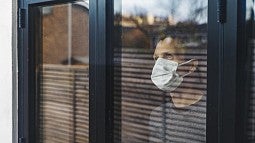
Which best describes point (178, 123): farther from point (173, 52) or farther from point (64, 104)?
point (64, 104)

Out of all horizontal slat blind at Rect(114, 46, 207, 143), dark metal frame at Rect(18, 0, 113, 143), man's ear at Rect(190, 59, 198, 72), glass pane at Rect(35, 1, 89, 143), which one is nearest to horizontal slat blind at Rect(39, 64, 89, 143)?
glass pane at Rect(35, 1, 89, 143)

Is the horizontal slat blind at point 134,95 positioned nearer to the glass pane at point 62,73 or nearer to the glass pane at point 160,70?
the glass pane at point 160,70

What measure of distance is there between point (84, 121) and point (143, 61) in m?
0.68

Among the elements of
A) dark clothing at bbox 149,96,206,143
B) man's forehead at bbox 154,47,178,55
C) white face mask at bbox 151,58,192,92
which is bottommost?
dark clothing at bbox 149,96,206,143

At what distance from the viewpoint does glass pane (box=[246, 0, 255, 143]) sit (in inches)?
76.8

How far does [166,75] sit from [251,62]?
0.51 metres

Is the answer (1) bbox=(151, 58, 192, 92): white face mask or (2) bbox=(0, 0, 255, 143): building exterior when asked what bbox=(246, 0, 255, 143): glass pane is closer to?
(2) bbox=(0, 0, 255, 143): building exterior

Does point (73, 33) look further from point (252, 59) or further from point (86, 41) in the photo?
point (252, 59)

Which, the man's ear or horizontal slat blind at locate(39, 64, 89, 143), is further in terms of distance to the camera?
horizontal slat blind at locate(39, 64, 89, 143)

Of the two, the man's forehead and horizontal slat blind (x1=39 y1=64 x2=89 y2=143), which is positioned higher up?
the man's forehead

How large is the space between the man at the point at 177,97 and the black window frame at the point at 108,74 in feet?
0.30
